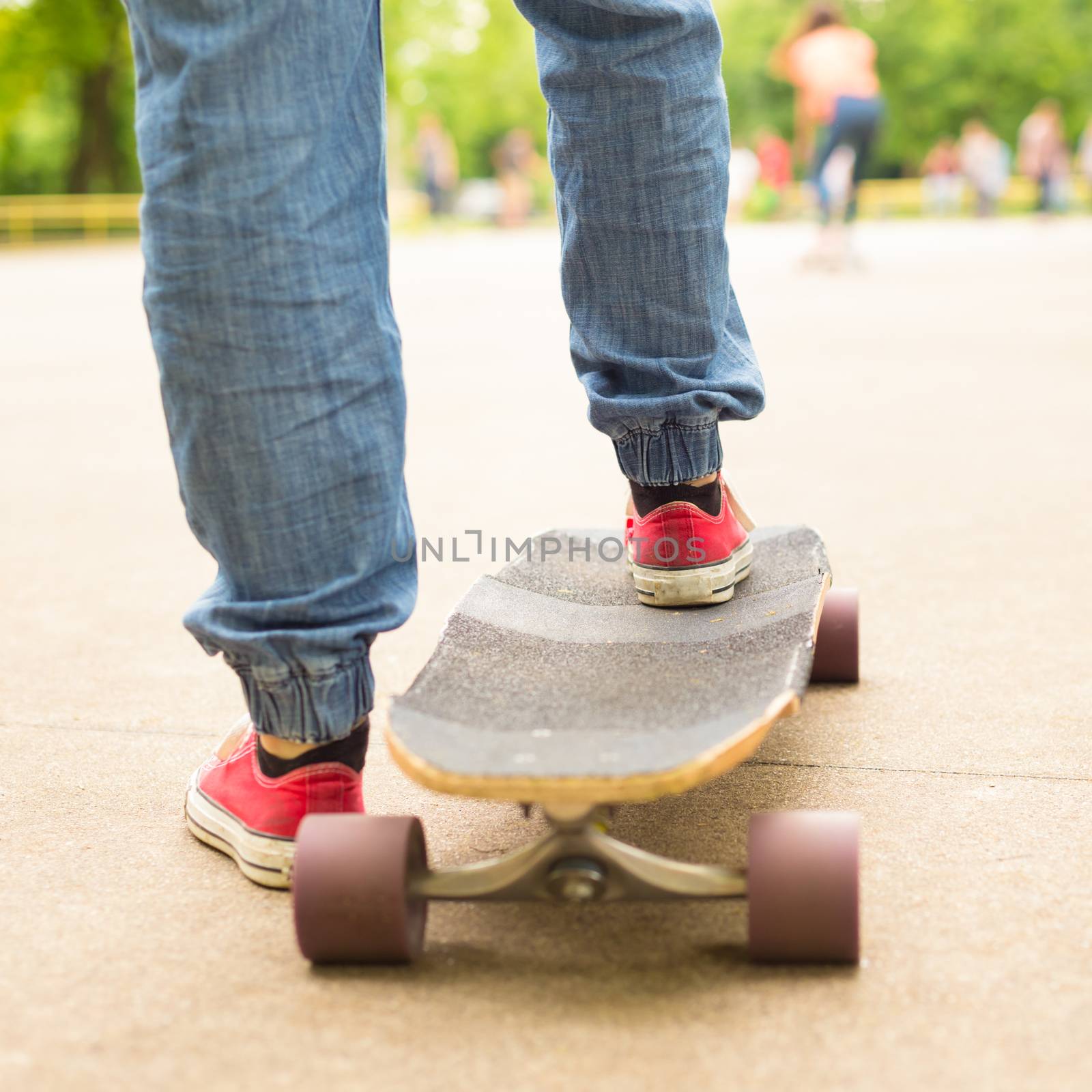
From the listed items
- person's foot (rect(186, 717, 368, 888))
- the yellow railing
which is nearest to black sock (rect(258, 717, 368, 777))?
person's foot (rect(186, 717, 368, 888))

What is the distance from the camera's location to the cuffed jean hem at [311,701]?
140 cm

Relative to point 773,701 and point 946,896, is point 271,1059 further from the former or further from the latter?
point 946,896

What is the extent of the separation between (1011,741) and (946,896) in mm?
516

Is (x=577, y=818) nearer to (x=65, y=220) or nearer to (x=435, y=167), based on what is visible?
(x=435, y=167)

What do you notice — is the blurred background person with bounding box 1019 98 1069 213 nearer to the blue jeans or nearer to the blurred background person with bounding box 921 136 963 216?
the blurred background person with bounding box 921 136 963 216

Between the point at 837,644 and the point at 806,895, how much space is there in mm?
879

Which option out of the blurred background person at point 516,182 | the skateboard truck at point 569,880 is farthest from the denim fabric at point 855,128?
the blurred background person at point 516,182

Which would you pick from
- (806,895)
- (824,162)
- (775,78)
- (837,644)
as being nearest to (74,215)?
(824,162)

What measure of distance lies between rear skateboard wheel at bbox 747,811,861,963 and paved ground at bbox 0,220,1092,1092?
0.10 feet

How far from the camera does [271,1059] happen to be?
113cm

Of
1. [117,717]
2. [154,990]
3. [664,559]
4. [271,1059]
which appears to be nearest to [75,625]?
[117,717]

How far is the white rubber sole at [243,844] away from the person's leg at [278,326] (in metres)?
0.15

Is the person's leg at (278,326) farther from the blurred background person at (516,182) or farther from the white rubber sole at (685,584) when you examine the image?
the blurred background person at (516,182)

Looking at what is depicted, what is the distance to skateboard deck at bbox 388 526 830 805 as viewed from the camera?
1.24 m
